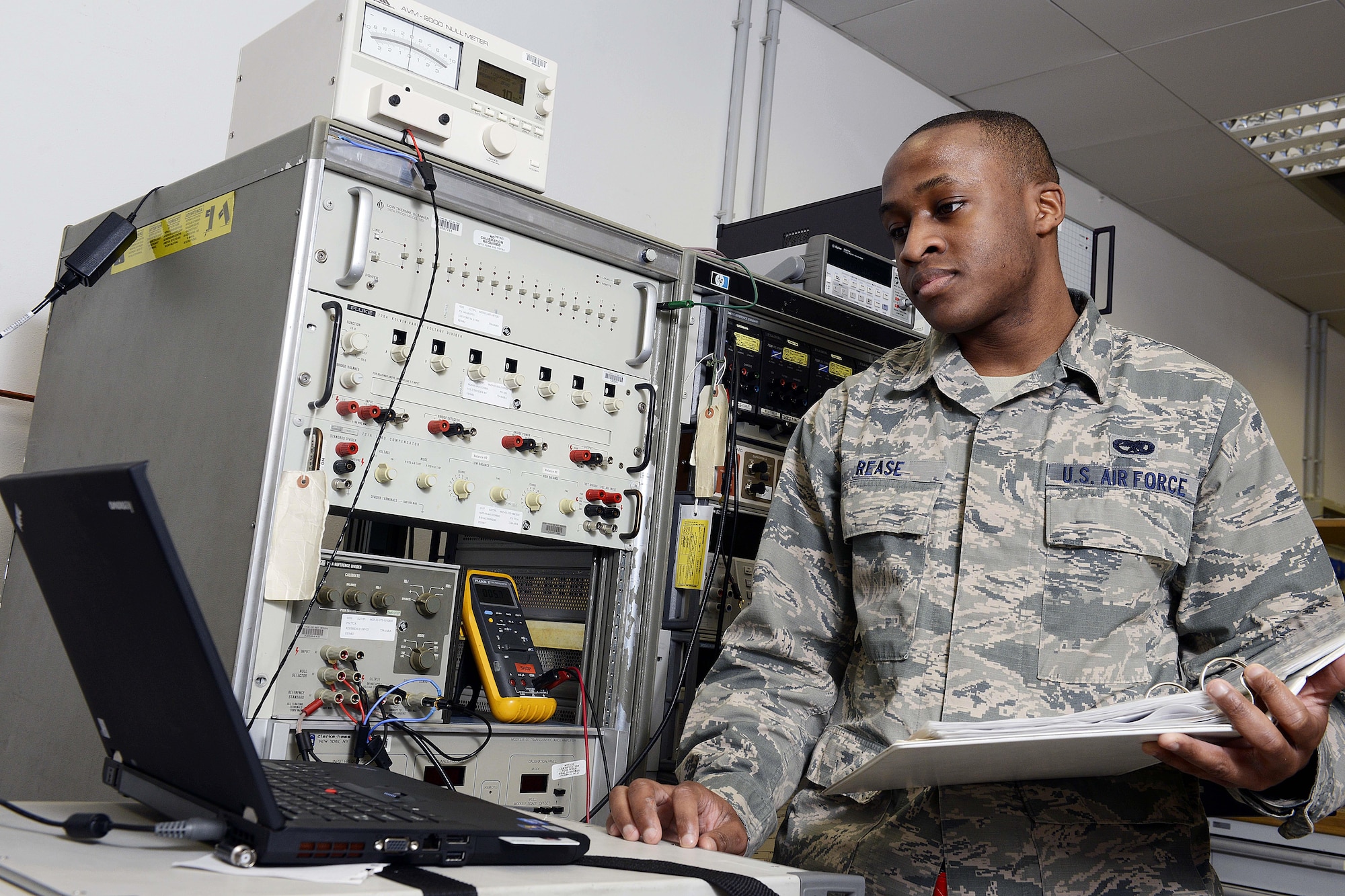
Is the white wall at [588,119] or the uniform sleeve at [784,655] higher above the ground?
the white wall at [588,119]

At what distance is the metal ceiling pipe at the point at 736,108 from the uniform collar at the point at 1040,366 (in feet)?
6.25

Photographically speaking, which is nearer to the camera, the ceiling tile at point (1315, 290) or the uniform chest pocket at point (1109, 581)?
the uniform chest pocket at point (1109, 581)

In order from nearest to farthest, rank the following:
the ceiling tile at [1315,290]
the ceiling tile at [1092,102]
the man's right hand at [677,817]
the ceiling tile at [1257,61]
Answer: the man's right hand at [677,817], the ceiling tile at [1257,61], the ceiling tile at [1092,102], the ceiling tile at [1315,290]

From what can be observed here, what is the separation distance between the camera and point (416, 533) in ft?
8.07

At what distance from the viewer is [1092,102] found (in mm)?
4363

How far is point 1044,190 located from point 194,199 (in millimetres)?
1320

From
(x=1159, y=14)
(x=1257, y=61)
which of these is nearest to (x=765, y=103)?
(x=1159, y=14)

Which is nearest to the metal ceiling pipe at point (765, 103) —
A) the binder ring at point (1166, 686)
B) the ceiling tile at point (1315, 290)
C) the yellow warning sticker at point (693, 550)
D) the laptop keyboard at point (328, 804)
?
the yellow warning sticker at point (693, 550)

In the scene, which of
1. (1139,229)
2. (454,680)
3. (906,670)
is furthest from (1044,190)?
(1139,229)

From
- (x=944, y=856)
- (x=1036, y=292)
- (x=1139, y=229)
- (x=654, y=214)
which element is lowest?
(x=944, y=856)

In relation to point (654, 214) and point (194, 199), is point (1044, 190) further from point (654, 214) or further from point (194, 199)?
point (654, 214)

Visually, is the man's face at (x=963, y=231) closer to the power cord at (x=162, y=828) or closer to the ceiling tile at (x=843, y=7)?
the power cord at (x=162, y=828)

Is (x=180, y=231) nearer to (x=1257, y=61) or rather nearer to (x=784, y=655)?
(x=784, y=655)

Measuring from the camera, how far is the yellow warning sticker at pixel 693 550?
6.31ft
